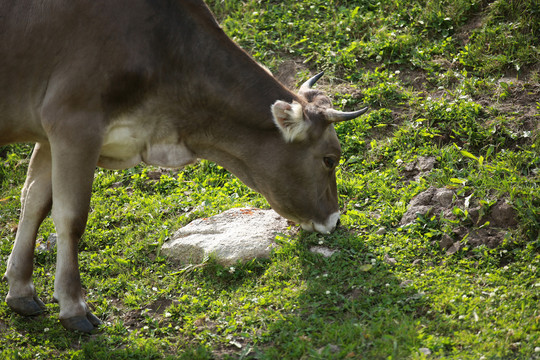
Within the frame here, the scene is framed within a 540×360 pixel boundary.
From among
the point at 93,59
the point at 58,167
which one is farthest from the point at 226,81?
the point at 58,167

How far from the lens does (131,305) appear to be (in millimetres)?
6934

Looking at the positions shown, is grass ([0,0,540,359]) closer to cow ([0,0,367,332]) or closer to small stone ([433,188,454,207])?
small stone ([433,188,454,207])

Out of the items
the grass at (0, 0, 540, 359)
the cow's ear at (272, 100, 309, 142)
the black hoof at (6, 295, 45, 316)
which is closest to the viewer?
the grass at (0, 0, 540, 359)

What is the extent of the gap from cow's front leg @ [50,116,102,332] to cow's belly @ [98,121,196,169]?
33cm

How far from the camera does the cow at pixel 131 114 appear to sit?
6289mm

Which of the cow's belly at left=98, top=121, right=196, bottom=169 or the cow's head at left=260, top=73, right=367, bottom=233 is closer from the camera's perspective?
the cow's belly at left=98, top=121, right=196, bottom=169

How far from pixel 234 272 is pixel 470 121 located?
3.38 m

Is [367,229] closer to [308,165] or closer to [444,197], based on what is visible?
[444,197]

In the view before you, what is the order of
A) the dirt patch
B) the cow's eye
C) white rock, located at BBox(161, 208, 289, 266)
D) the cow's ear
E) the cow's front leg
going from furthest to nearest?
white rock, located at BBox(161, 208, 289, 266)
the cow's eye
the dirt patch
the cow's ear
the cow's front leg

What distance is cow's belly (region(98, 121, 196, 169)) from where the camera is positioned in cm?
661

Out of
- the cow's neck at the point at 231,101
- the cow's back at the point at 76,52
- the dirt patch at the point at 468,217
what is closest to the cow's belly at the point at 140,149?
the cow's neck at the point at 231,101

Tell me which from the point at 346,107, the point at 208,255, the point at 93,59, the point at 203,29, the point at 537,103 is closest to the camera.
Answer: the point at 93,59

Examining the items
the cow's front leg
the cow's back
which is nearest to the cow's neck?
the cow's back

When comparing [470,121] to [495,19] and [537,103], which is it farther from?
[495,19]
